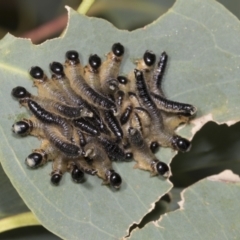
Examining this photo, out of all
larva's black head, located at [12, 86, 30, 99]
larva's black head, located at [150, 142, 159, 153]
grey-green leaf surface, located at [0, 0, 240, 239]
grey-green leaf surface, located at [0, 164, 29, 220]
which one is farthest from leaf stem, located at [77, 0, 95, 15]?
grey-green leaf surface, located at [0, 164, 29, 220]

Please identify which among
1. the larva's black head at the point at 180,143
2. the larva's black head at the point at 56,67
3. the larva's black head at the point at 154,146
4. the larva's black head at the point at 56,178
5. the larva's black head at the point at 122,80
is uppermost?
the larva's black head at the point at 122,80

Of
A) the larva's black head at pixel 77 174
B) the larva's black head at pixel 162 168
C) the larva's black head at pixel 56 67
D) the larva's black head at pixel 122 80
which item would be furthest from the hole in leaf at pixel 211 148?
the larva's black head at pixel 56 67

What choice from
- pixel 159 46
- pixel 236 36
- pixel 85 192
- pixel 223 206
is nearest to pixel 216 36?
pixel 236 36

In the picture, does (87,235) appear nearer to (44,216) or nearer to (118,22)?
(44,216)

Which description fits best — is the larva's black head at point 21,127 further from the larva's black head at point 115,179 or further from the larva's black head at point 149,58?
the larva's black head at point 149,58

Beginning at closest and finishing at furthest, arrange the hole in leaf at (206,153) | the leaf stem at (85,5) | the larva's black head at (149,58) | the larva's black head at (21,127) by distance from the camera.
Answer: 1. the larva's black head at (21,127)
2. the larva's black head at (149,58)
3. the leaf stem at (85,5)
4. the hole in leaf at (206,153)

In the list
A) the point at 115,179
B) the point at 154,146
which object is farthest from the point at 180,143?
the point at 115,179

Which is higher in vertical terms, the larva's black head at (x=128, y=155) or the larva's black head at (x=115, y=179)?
the larva's black head at (x=128, y=155)
